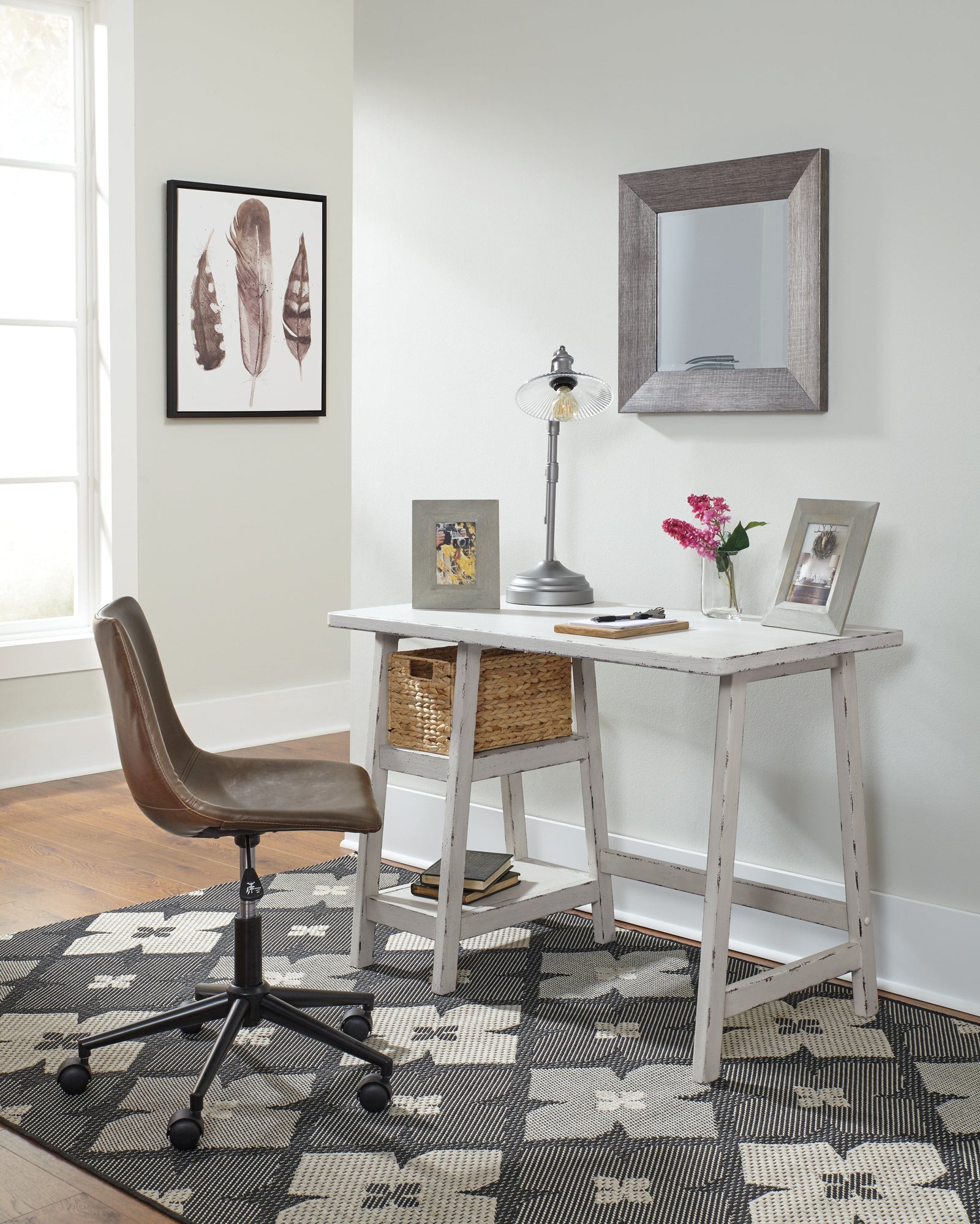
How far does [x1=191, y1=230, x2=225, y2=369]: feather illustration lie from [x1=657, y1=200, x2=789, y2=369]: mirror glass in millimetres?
2233

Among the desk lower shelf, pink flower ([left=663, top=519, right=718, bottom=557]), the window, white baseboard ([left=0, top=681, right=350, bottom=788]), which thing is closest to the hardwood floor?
white baseboard ([left=0, top=681, right=350, bottom=788])

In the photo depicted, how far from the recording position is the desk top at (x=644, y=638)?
7.90 feet

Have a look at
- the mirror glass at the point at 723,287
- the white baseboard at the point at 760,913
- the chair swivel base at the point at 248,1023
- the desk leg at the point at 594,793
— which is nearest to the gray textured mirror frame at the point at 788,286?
the mirror glass at the point at 723,287

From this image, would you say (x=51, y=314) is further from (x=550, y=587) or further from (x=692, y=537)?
(x=692, y=537)

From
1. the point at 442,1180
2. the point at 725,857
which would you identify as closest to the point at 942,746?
the point at 725,857

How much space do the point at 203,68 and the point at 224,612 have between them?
1926 millimetres

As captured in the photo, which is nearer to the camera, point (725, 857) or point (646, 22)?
point (725, 857)

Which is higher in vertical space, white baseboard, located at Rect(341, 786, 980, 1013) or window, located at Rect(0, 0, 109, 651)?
window, located at Rect(0, 0, 109, 651)

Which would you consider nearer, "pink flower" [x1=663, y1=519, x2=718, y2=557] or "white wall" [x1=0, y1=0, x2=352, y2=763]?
"pink flower" [x1=663, y1=519, x2=718, y2=557]

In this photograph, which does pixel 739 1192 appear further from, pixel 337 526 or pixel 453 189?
pixel 337 526

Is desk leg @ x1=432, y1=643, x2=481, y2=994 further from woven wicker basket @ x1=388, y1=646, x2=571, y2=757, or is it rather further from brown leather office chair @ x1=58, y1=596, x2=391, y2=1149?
brown leather office chair @ x1=58, y1=596, x2=391, y2=1149

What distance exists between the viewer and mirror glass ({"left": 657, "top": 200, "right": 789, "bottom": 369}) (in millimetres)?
2918

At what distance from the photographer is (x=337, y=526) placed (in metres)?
5.36

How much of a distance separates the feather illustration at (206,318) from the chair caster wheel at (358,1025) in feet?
9.66
